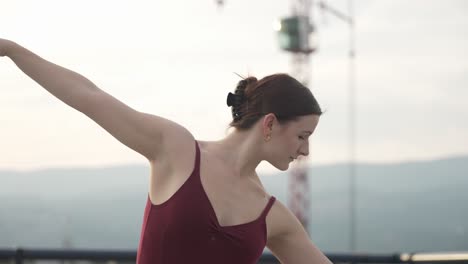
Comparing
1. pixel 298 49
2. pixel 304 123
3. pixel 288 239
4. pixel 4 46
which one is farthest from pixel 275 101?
pixel 298 49

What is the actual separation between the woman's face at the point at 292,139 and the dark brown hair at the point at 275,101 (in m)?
0.02

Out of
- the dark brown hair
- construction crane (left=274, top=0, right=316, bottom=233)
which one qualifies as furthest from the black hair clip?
construction crane (left=274, top=0, right=316, bottom=233)

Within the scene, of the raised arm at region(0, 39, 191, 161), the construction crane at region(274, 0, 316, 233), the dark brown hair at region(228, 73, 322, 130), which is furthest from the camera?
the construction crane at region(274, 0, 316, 233)

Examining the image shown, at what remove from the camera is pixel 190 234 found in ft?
9.98

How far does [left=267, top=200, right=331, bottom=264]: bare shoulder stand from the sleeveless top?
0.17 meters

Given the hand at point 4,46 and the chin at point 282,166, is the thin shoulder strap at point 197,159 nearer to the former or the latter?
the chin at point 282,166

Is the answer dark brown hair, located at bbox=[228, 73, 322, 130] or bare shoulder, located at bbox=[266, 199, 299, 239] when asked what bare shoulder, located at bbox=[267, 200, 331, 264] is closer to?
bare shoulder, located at bbox=[266, 199, 299, 239]

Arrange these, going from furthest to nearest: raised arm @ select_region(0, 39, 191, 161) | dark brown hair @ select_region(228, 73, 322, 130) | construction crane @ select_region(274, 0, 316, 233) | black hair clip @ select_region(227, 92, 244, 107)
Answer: construction crane @ select_region(274, 0, 316, 233), black hair clip @ select_region(227, 92, 244, 107), dark brown hair @ select_region(228, 73, 322, 130), raised arm @ select_region(0, 39, 191, 161)

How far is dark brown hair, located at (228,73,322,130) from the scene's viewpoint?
10.1 feet

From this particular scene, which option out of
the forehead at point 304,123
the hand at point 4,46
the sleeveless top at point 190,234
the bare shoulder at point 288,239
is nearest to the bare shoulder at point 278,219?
the bare shoulder at point 288,239

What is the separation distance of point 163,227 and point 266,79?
625 millimetres

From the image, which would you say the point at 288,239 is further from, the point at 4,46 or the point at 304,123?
the point at 4,46

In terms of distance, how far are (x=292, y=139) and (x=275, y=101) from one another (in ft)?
0.47

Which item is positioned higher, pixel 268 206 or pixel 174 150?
pixel 174 150
